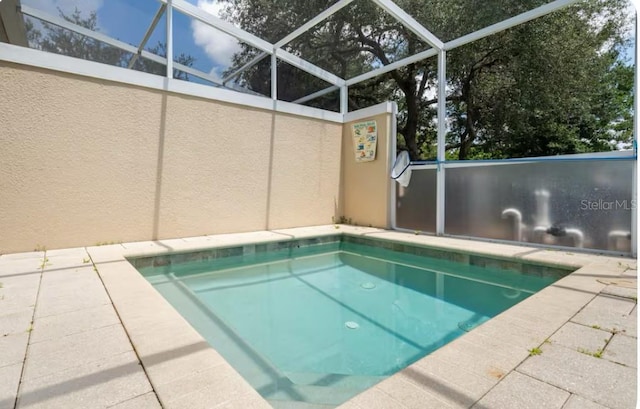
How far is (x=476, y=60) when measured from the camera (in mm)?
9805

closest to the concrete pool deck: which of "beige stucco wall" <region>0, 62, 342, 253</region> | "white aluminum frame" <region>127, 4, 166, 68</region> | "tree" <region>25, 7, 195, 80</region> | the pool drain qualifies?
the pool drain

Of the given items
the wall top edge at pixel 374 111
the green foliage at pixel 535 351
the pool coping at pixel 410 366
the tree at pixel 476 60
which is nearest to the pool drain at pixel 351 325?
the pool coping at pixel 410 366

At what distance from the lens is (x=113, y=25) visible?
18.3 feet

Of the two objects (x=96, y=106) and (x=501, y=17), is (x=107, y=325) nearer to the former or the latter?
(x=96, y=106)

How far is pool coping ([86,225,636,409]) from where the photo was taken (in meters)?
1.50

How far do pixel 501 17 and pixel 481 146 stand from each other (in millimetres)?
8163

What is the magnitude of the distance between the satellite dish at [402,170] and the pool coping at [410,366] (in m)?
3.66

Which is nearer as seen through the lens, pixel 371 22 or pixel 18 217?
pixel 18 217

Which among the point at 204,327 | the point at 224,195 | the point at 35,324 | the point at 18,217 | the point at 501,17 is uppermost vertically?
the point at 501,17

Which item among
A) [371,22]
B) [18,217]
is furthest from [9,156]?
[371,22]
